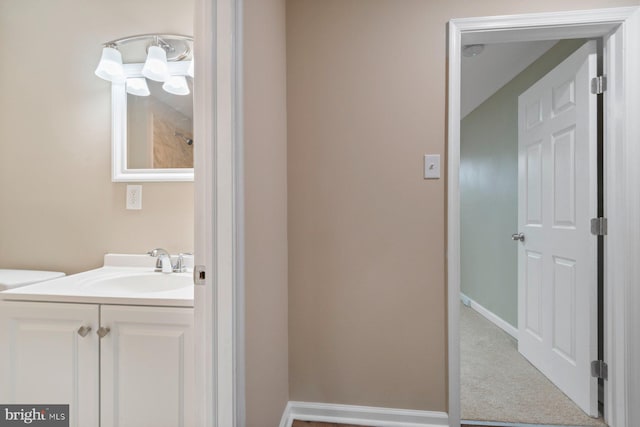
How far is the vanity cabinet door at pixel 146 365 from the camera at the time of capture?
3.56ft

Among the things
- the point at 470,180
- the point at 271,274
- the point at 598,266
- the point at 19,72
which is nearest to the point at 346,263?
the point at 271,274

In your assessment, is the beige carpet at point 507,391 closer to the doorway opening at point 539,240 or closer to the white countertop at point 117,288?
the doorway opening at point 539,240

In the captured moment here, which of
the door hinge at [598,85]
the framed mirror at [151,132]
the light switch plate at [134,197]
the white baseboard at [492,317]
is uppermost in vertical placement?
the door hinge at [598,85]

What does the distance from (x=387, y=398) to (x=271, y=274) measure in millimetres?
873

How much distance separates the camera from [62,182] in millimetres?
1648

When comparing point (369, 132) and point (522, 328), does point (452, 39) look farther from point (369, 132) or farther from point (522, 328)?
point (522, 328)

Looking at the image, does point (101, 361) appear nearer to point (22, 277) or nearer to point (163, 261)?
point (163, 261)

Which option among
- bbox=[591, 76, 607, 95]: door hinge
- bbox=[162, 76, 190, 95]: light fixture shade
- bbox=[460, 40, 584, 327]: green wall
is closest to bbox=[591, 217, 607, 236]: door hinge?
bbox=[591, 76, 607, 95]: door hinge

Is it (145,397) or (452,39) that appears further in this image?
(452,39)

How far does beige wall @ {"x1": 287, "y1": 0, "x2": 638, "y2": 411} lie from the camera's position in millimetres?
1501

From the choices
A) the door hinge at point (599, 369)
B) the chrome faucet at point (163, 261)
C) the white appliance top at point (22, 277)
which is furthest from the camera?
the door hinge at point (599, 369)

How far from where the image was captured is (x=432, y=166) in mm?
1493

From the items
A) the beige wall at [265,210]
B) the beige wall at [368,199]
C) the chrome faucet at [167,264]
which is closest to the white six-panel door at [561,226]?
the beige wall at [368,199]

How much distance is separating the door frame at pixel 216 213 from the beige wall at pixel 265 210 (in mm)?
101
